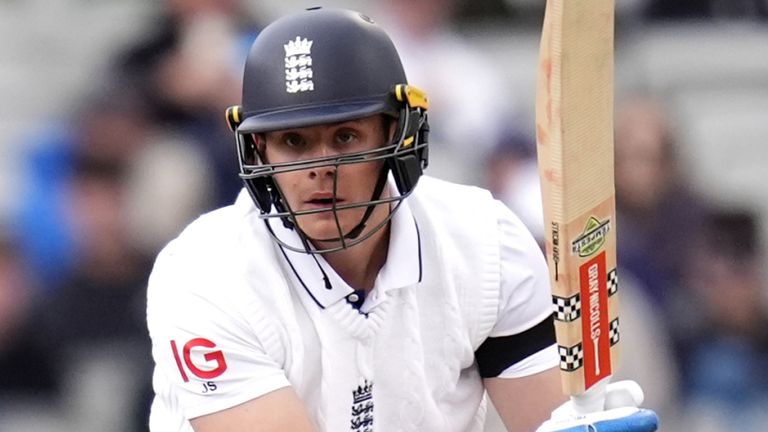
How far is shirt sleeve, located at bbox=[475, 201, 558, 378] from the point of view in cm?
327

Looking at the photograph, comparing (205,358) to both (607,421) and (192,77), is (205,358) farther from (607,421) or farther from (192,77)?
(192,77)

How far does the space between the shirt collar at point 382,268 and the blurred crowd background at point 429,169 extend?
1.65m

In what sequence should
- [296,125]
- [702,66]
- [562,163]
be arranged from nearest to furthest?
[562,163]
[296,125]
[702,66]

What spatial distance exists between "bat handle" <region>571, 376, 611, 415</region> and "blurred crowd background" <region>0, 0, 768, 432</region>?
2091 millimetres

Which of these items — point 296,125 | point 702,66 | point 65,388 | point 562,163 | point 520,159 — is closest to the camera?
point 562,163

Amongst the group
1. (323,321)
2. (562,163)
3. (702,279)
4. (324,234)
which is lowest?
(702,279)

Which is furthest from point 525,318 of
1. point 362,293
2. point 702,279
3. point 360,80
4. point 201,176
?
point 702,279

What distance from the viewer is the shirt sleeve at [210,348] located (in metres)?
3.01

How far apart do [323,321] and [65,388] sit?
186 centimetres

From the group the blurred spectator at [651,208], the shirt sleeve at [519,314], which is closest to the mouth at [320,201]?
the shirt sleeve at [519,314]

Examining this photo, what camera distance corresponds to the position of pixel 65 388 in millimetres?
4711

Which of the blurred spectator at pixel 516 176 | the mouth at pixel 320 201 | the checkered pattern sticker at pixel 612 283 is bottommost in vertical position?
the blurred spectator at pixel 516 176

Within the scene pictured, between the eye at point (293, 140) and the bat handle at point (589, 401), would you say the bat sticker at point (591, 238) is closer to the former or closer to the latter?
the bat handle at point (589, 401)

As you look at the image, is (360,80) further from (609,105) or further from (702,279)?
(702,279)
